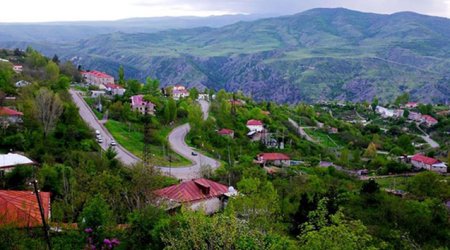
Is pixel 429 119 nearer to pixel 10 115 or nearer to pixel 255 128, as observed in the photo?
pixel 255 128

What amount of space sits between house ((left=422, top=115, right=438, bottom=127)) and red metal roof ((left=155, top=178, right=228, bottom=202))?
8209 cm

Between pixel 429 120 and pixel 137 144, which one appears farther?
pixel 429 120

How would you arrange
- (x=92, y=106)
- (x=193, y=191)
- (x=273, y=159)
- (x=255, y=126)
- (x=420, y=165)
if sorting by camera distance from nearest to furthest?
(x=193, y=191) → (x=273, y=159) → (x=420, y=165) → (x=92, y=106) → (x=255, y=126)

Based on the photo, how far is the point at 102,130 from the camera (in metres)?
47.5

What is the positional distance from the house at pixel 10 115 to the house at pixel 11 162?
10.8 metres

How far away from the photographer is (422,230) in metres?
24.2

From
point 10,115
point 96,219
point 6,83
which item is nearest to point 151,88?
point 6,83

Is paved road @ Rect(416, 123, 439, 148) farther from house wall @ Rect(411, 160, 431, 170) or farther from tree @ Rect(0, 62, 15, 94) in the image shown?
tree @ Rect(0, 62, 15, 94)

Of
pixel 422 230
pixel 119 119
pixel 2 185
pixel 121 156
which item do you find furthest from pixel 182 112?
pixel 422 230

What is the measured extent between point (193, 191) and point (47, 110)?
16.9 metres

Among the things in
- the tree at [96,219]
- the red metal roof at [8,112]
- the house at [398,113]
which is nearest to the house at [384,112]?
the house at [398,113]

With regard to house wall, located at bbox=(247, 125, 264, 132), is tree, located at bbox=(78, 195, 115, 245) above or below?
above

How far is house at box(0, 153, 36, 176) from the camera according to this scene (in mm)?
26859

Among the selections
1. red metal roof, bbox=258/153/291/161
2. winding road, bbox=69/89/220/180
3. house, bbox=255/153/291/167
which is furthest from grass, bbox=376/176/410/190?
winding road, bbox=69/89/220/180
